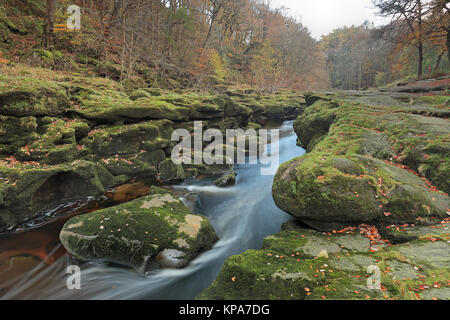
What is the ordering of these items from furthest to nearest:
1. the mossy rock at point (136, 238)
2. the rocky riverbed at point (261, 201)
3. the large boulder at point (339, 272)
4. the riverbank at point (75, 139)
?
the riverbank at point (75, 139)
the mossy rock at point (136, 238)
the rocky riverbed at point (261, 201)
the large boulder at point (339, 272)

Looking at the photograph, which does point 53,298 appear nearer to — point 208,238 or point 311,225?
point 208,238

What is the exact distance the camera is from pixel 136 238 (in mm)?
4211

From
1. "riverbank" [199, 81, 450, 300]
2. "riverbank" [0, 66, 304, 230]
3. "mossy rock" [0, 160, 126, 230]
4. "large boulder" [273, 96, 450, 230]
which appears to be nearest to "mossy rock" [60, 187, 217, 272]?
"riverbank" [199, 81, 450, 300]

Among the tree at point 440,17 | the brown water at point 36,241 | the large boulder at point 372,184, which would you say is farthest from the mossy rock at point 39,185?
the tree at point 440,17

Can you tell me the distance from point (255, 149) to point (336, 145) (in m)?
6.54

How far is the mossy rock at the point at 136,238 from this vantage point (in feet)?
13.6

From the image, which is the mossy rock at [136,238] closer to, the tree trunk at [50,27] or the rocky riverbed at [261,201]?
the rocky riverbed at [261,201]

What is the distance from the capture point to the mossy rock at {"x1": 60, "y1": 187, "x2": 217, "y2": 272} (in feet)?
13.6

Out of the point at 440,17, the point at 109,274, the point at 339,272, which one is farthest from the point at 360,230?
the point at 440,17

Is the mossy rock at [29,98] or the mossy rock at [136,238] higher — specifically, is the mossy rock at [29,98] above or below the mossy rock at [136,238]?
above

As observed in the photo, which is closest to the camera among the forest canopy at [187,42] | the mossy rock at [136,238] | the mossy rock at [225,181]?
the mossy rock at [136,238]

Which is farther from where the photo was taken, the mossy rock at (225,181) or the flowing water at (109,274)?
the mossy rock at (225,181)

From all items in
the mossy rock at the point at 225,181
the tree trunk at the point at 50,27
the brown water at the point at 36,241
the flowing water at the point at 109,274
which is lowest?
the flowing water at the point at 109,274
